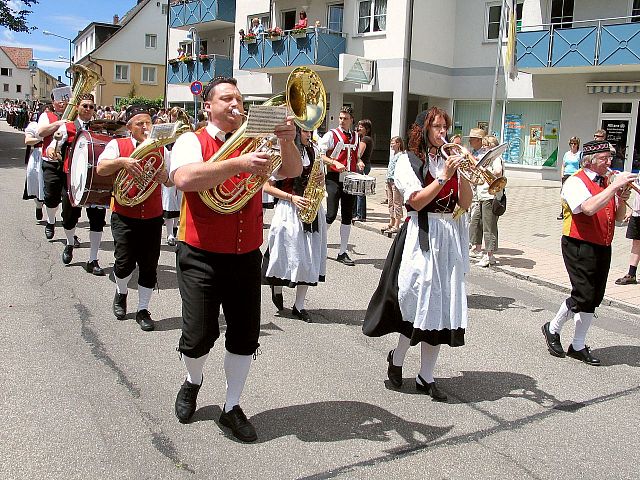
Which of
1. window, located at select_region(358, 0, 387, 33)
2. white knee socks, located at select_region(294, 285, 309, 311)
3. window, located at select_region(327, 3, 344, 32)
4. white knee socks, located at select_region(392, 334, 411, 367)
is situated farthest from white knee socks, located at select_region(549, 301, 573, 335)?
window, located at select_region(327, 3, 344, 32)

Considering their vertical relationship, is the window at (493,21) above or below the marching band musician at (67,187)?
above

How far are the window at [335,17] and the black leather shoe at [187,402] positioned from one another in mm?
22011

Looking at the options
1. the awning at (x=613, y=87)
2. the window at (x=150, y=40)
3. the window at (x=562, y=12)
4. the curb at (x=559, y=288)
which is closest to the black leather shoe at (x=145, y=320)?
the curb at (x=559, y=288)

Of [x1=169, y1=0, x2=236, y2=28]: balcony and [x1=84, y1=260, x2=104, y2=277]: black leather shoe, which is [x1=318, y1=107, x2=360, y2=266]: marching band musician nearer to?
[x1=84, y1=260, x2=104, y2=277]: black leather shoe

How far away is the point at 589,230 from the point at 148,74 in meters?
56.3

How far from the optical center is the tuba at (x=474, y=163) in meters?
4.16

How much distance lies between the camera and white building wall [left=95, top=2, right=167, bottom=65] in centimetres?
5534

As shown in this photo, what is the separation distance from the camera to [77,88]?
28.8ft

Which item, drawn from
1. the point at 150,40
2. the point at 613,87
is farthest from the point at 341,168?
the point at 150,40

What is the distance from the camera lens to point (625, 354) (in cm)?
607

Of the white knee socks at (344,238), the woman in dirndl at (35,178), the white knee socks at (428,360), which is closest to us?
the white knee socks at (428,360)

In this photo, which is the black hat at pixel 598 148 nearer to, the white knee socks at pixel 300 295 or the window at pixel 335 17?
the white knee socks at pixel 300 295

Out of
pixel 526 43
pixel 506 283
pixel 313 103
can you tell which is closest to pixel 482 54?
pixel 526 43

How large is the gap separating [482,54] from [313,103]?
20449 millimetres
